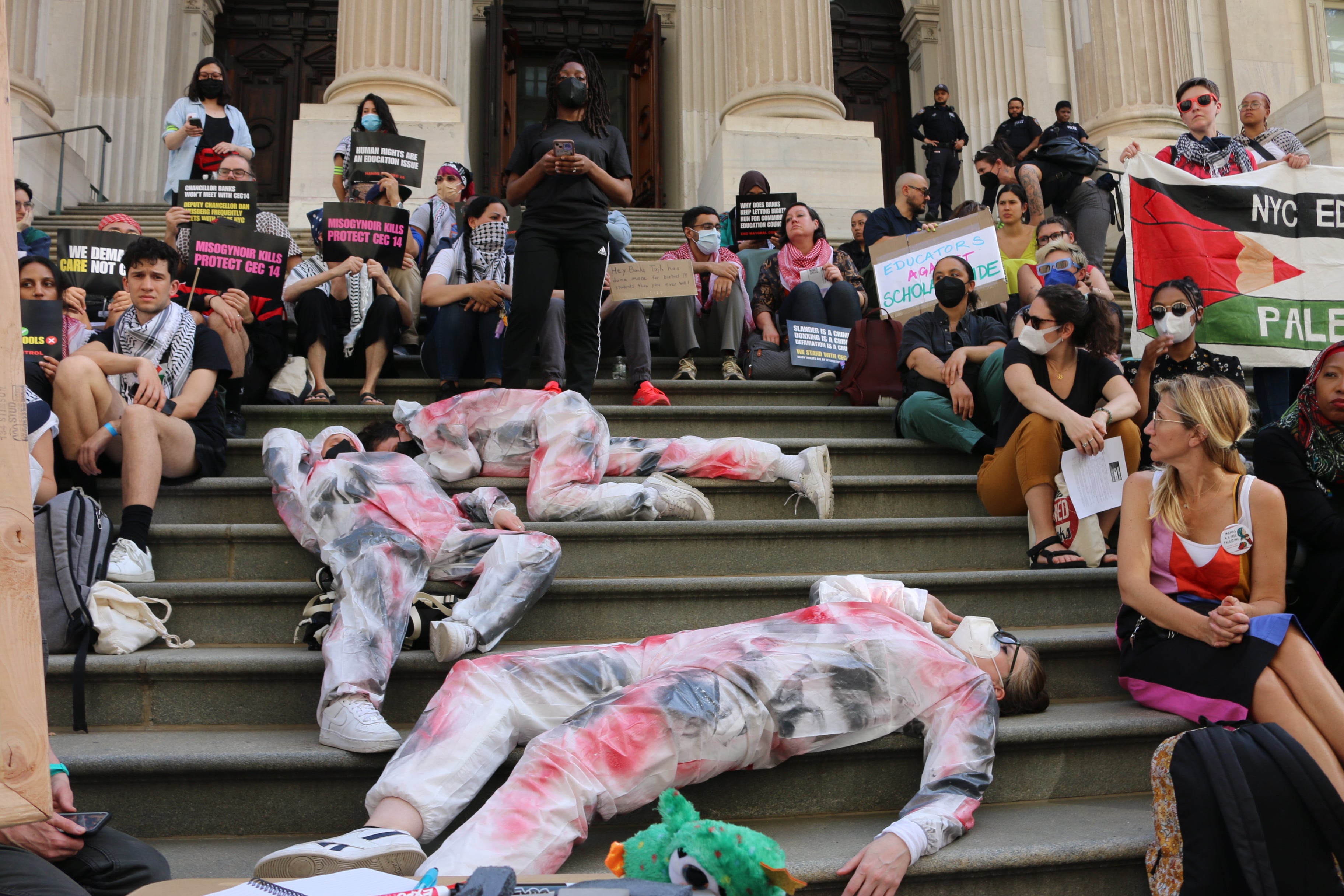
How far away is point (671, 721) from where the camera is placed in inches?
113

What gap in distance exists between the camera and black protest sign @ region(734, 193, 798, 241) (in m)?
7.97

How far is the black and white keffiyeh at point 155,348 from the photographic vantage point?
4883mm

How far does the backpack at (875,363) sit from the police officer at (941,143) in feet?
17.9

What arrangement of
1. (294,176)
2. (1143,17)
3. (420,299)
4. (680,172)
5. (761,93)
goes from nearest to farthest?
(420,299) < (294,176) < (761,93) < (1143,17) < (680,172)

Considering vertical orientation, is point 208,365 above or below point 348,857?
above

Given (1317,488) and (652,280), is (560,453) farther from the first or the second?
(1317,488)

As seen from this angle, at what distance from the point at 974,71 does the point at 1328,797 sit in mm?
13649

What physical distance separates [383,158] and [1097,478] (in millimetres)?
5065

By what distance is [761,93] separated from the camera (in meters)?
10.1

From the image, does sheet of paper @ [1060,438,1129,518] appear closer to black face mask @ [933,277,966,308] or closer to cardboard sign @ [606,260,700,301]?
black face mask @ [933,277,966,308]

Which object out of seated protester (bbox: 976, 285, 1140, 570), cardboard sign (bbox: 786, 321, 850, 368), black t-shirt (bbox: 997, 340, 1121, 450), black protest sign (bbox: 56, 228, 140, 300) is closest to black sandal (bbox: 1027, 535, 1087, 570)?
seated protester (bbox: 976, 285, 1140, 570)

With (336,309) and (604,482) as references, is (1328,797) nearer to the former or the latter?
(604,482)

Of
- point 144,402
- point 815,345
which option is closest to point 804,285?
point 815,345

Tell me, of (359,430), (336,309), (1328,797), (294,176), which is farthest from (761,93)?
(1328,797)
